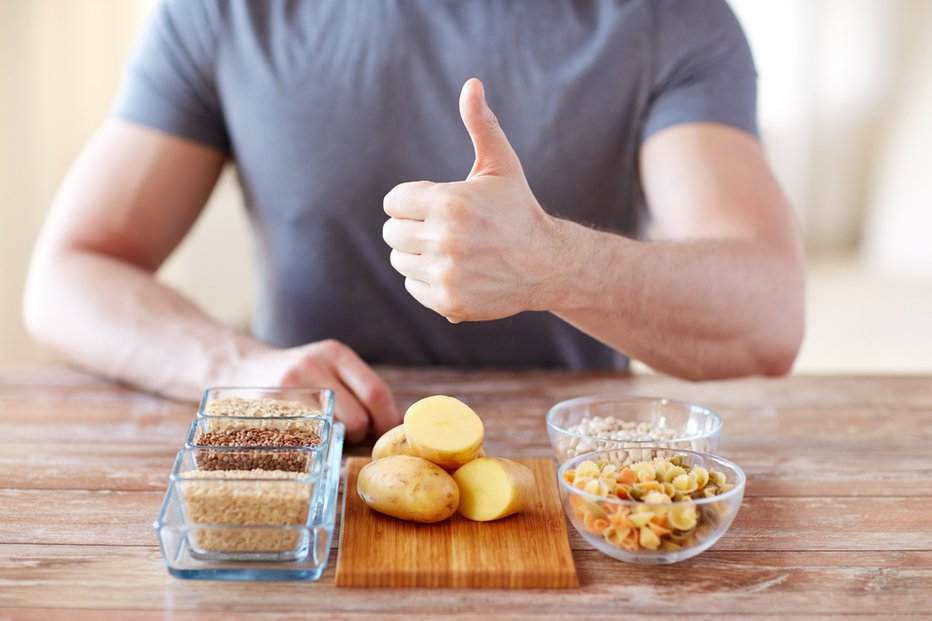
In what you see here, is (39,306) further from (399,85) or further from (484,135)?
(484,135)

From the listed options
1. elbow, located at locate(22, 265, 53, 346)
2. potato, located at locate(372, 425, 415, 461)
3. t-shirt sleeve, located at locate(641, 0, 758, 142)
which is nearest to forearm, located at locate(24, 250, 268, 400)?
elbow, located at locate(22, 265, 53, 346)

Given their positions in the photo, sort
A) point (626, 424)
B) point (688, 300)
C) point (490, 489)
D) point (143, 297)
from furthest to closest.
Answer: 1. point (143, 297)
2. point (688, 300)
3. point (626, 424)
4. point (490, 489)

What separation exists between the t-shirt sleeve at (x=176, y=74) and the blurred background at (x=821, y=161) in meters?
1.27

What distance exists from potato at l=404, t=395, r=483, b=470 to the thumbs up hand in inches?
5.5

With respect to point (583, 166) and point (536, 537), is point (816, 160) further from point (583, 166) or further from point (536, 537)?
point (536, 537)

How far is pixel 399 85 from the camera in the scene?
5.67 ft

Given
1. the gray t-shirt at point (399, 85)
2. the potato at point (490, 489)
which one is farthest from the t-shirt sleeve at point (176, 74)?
the potato at point (490, 489)

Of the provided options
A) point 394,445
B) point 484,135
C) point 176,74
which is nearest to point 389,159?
point 176,74

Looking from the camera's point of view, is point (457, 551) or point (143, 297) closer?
point (457, 551)

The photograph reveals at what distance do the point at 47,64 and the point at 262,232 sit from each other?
1392 millimetres

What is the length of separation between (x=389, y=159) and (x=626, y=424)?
744mm

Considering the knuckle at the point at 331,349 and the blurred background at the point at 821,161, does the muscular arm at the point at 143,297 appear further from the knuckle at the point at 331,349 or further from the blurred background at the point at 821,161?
the blurred background at the point at 821,161

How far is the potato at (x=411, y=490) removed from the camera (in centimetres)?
93

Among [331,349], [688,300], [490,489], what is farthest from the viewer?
[688,300]
